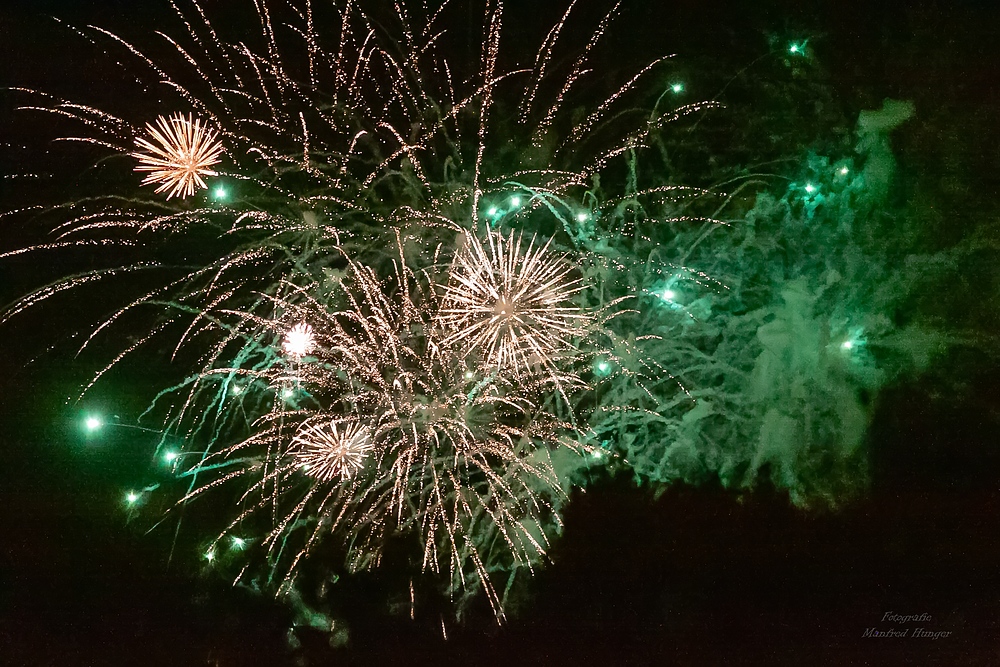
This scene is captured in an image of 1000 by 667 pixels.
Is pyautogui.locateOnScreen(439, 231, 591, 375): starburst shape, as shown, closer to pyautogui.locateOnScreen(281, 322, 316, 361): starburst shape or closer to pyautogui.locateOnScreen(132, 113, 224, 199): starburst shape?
pyautogui.locateOnScreen(281, 322, 316, 361): starburst shape

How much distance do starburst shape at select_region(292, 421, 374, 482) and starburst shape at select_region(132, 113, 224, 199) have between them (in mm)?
660

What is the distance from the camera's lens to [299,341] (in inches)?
50.1

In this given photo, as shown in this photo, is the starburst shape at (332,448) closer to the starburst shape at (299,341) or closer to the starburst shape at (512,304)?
the starburst shape at (299,341)

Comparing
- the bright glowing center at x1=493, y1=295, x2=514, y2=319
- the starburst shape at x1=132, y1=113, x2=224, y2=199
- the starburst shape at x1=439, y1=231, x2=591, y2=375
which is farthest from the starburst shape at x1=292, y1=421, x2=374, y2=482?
the starburst shape at x1=132, y1=113, x2=224, y2=199

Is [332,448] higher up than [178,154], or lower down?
lower down

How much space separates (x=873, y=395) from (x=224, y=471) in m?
1.66

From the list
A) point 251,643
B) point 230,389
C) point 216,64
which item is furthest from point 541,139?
point 251,643

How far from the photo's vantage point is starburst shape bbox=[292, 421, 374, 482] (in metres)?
1.27

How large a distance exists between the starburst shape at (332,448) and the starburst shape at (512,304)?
32 centimetres

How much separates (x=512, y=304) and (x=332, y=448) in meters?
0.55

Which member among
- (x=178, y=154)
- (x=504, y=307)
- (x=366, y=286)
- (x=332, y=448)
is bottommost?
(x=332, y=448)

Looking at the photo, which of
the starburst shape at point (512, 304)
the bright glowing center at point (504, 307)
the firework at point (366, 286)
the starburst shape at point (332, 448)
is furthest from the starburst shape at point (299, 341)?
the bright glowing center at point (504, 307)

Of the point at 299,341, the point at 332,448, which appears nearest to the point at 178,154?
the point at 299,341

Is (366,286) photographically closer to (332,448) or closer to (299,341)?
(299,341)
